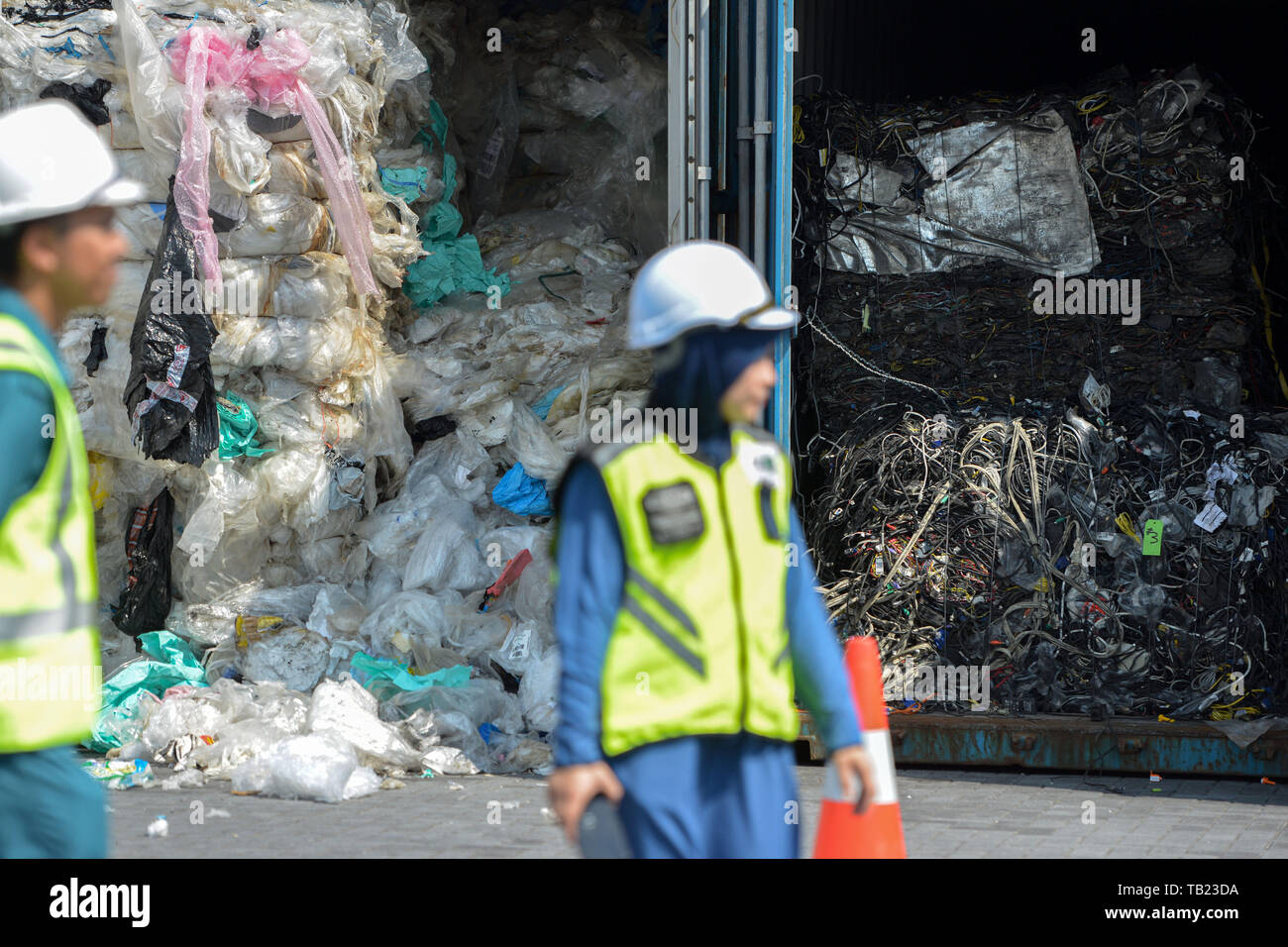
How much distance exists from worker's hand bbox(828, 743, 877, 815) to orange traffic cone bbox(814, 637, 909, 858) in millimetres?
276

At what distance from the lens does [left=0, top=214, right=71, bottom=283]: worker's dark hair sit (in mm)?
2252

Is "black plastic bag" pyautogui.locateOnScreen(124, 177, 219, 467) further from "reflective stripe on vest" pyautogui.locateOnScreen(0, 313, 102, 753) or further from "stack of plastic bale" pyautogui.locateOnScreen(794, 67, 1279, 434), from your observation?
"reflective stripe on vest" pyautogui.locateOnScreen(0, 313, 102, 753)

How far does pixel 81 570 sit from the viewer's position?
2277 mm

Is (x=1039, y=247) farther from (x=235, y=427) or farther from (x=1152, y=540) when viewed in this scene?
(x=235, y=427)

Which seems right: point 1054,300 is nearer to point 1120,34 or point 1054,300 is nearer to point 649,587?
point 1120,34

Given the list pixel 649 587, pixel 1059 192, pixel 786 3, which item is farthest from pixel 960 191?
pixel 649 587

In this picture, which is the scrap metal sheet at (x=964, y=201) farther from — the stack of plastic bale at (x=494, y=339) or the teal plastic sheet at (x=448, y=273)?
the teal plastic sheet at (x=448, y=273)

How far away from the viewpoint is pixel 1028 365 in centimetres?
802

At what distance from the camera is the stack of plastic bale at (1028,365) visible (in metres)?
6.86

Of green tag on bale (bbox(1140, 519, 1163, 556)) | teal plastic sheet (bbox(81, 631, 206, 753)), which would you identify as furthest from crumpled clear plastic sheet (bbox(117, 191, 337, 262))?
green tag on bale (bbox(1140, 519, 1163, 556))

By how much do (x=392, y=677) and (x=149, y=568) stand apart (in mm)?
1463

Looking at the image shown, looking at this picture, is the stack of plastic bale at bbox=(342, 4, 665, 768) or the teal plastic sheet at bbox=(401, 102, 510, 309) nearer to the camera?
the stack of plastic bale at bbox=(342, 4, 665, 768)

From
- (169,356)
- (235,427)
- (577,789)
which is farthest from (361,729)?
(577,789)

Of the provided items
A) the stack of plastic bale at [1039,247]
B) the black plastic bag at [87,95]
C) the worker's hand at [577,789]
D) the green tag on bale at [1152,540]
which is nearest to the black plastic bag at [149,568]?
the black plastic bag at [87,95]
